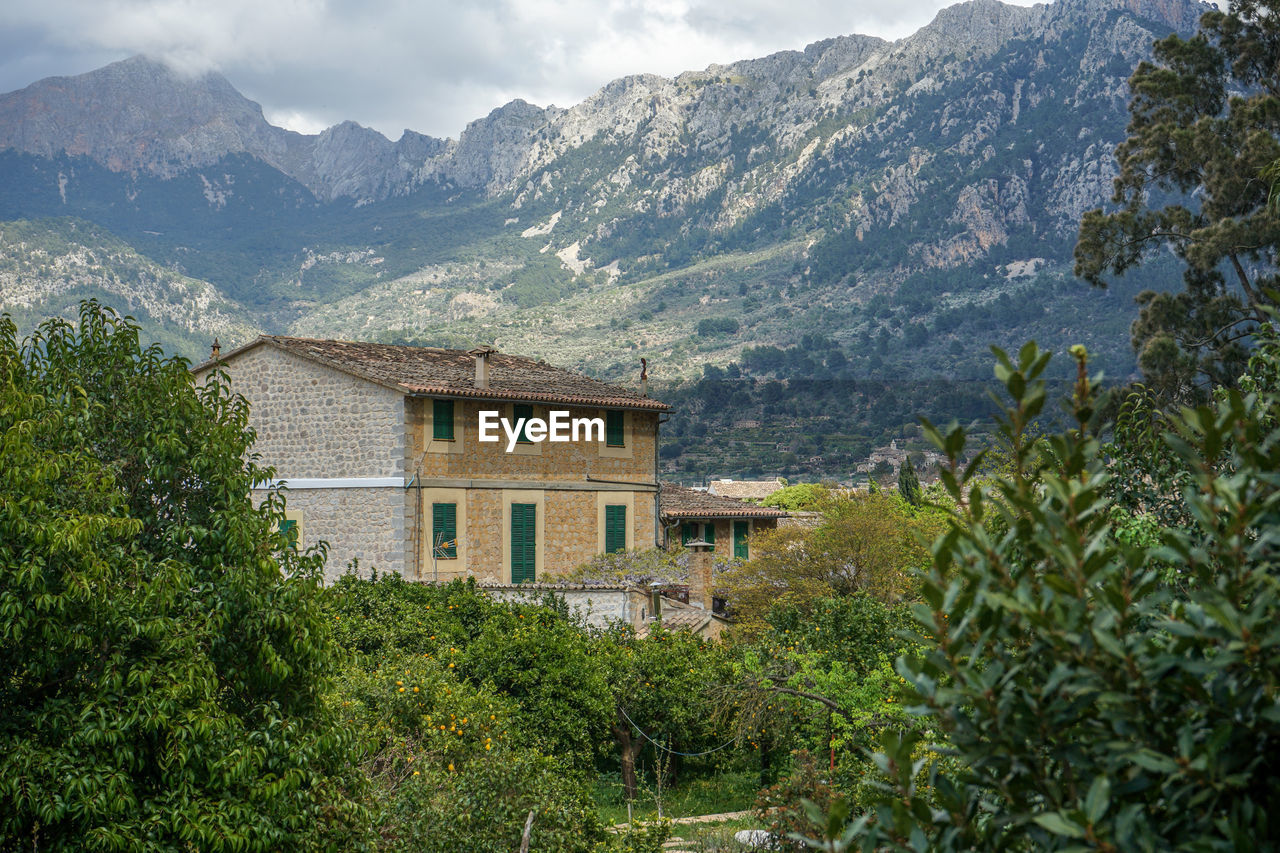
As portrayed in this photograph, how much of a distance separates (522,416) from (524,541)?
2892 millimetres

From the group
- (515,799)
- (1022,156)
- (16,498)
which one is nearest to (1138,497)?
(515,799)

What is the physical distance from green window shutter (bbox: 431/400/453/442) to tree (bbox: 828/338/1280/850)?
74.4 feet

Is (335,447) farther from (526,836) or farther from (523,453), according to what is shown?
(526,836)

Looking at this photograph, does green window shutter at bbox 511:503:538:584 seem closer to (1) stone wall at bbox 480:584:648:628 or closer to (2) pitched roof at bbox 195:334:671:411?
(2) pitched roof at bbox 195:334:671:411

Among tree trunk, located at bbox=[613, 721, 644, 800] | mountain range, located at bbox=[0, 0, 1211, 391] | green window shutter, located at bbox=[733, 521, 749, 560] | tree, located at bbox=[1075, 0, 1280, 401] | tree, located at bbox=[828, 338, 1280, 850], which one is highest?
mountain range, located at bbox=[0, 0, 1211, 391]

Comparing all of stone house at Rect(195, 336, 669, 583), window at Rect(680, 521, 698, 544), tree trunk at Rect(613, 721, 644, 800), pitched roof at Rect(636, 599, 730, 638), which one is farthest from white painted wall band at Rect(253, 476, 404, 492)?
window at Rect(680, 521, 698, 544)

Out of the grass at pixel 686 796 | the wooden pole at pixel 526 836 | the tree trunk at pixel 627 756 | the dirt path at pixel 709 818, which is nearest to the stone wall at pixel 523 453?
the grass at pixel 686 796

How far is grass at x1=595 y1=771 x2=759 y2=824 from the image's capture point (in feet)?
54.8

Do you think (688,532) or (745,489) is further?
(745,489)

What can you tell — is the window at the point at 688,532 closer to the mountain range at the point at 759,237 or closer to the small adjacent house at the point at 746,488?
the small adjacent house at the point at 746,488

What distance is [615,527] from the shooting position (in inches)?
1073

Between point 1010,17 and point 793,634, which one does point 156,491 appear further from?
point 1010,17

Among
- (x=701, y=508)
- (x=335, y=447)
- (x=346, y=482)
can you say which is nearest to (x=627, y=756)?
(x=346, y=482)

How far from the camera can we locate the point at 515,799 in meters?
9.38
